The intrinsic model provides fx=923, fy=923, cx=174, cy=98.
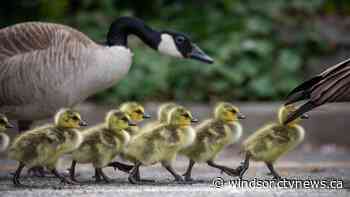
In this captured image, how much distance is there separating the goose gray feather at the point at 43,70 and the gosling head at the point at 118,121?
113 cm

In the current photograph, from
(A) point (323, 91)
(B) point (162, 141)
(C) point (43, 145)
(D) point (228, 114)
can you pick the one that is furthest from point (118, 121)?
(A) point (323, 91)

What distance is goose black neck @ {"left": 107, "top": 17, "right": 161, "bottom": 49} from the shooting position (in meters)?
8.50

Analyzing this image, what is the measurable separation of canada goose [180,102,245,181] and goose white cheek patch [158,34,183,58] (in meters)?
1.75

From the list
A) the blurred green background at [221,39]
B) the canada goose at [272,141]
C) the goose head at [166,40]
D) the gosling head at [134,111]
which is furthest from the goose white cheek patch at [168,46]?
the blurred green background at [221,39]

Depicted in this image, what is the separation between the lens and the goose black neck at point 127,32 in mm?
8500

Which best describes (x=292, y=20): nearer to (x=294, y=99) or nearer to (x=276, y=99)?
(x=276, y=99)

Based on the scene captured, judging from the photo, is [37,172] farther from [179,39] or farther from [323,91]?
[323,91]

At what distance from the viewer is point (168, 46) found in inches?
346

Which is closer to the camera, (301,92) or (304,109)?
(304,109)

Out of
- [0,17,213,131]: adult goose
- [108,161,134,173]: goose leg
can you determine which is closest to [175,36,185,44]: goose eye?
[0,17,213,131]: adult goose

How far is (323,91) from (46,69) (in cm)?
251

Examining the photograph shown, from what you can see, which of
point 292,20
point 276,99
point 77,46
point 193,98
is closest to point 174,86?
point 193,98

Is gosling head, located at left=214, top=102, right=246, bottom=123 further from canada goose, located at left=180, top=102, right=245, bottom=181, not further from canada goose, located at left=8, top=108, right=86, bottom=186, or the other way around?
canada goose, located at left=8, top=108, right=86, bottom=186

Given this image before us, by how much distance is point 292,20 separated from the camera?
12.7 metres
